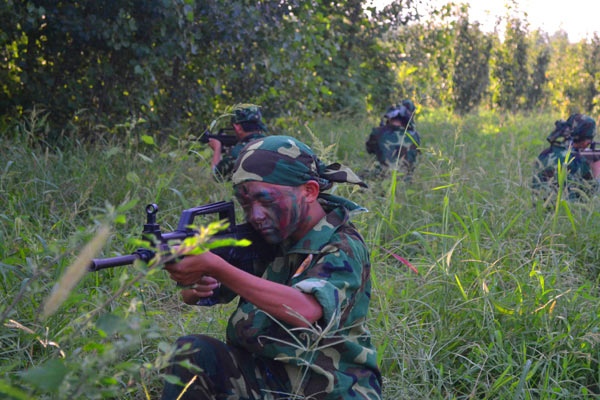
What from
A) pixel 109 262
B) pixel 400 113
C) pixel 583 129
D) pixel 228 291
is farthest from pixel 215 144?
pixel 109 262

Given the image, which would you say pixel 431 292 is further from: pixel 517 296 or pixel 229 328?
pixel 229 328

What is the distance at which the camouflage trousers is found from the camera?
1.85 m

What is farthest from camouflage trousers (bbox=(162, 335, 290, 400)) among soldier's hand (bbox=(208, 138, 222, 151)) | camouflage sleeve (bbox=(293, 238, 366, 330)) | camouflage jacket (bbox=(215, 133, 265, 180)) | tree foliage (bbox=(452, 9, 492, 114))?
tree foliage (bbox=(452, 9, 492, 114))

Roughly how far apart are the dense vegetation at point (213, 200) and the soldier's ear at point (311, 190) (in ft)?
1.83

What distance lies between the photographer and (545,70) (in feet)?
50.1

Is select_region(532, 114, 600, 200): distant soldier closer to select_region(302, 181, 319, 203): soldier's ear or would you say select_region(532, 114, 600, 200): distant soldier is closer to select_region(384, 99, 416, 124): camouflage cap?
select_region(384, 99, 416, 124): camouflage cap

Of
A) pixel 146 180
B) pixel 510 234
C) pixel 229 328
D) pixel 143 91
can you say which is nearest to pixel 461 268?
pixel 510 234

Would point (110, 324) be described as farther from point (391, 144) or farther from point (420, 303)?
point (391, 144)

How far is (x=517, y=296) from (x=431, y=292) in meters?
0.40

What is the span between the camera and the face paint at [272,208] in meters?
1.82

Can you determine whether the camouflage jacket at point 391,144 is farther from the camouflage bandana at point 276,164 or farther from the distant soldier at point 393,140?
the camouflage bandana at point 276,164

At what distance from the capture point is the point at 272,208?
1.83 metres

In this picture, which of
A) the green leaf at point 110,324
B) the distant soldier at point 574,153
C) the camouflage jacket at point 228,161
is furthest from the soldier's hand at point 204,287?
the distant soldier at point 574,153

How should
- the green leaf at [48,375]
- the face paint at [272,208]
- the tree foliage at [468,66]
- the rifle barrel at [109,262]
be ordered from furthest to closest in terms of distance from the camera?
the tree foliage at [468,66] < the face paint at [272,208] < the rifle barrel at [109,262] < the green leaf at [48,375]
